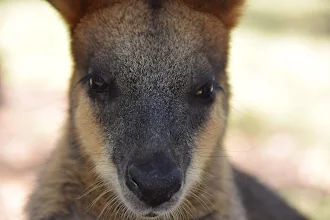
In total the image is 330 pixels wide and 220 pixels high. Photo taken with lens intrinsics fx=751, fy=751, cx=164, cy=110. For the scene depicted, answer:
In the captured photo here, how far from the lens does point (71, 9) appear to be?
235 inches

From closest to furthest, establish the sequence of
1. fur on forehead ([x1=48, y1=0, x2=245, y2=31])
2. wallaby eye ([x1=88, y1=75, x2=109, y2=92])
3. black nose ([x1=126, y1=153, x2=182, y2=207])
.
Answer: black nose ([x1=126, y1=153, x2=182, y2=207]), wallaby eye ([x1=88, y1=75, x2=109, y2=92]), fur on forehead ([x1=48, y1=0, x2=245, y2=31])

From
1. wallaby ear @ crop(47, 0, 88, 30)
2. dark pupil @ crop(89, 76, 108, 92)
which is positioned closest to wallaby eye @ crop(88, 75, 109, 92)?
dark pupil @ crop(89, 76, 108, 92)

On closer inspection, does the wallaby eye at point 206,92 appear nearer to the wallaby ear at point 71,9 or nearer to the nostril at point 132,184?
the nostril at point 132,184

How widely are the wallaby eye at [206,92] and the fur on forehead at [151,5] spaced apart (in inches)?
27.2

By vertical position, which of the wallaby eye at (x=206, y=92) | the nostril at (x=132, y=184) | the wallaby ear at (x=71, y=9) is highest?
the wallaby ear at (x=71, y=9)

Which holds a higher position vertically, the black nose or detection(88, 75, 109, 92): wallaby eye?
detection(88, 75, 109, 92): wallaby eye

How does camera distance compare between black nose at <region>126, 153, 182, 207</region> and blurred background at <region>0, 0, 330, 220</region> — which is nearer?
black nose at <region>126, 153, 182, 207</region>

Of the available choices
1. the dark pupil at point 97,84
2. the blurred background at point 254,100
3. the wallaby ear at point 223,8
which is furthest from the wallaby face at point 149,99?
the blurred background at point 254,100

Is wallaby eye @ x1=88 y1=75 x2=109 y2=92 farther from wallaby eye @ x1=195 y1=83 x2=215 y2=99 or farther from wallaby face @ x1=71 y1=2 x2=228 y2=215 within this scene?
wallaby eye @ x1=195 y1=83 x2=215 y2=99

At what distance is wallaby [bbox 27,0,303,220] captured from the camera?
17.2 ft

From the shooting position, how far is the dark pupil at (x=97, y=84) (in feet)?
18.3

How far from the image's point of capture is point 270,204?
25.2 feet

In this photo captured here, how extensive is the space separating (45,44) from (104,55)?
12.7 metres

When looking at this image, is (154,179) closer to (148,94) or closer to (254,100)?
(148,94)
